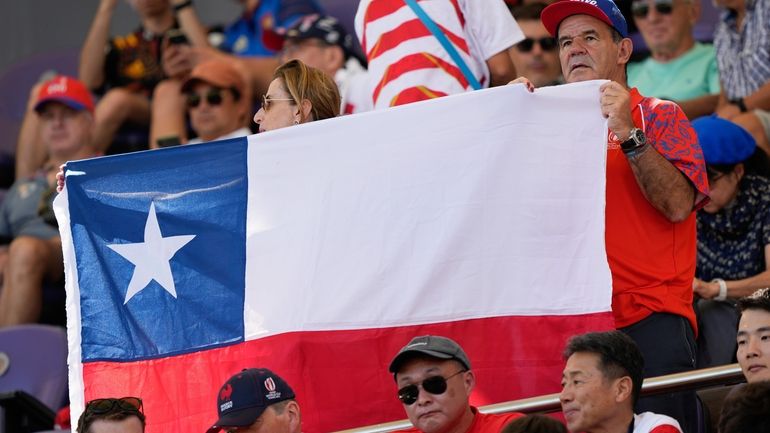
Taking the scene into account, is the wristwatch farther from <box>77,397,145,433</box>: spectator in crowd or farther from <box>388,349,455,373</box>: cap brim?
<box>77,397,145,433</box>: spectator in crowd

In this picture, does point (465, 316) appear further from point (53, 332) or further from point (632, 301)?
point (53, 332)

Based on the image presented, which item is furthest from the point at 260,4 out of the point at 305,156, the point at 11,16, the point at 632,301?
the point at 632,301

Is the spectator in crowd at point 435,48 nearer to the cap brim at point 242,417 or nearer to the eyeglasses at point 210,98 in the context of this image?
the cap brim at point 242,417

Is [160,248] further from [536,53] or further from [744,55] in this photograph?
[744,55]

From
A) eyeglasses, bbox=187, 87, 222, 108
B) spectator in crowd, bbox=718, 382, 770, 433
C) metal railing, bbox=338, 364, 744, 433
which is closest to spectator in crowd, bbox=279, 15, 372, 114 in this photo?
eyeglasses, bbox=187, 87, 222, 108

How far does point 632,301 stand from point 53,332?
374 centimetres

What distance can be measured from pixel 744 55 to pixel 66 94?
3.96 m

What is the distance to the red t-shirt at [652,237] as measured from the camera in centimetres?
495

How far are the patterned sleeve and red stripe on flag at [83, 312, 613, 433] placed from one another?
0.53 m

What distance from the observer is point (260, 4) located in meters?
9.80

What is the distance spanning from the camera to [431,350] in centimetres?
462

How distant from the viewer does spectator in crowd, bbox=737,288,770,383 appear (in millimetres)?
4746

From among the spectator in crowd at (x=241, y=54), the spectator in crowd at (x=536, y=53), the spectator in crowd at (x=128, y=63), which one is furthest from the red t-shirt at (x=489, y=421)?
the spectator in crowd at (x=128, y=63)

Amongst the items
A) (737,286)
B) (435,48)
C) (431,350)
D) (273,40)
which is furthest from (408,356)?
(273,40)
